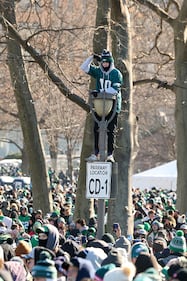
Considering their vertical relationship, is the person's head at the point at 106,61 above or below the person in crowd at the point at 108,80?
above

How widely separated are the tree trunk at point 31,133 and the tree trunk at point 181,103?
4961mm

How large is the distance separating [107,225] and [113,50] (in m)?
3.69

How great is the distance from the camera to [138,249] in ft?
35.4

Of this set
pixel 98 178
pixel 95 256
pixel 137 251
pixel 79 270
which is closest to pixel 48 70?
pixel 98 178

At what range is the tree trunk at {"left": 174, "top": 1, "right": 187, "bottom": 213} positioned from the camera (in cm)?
2684

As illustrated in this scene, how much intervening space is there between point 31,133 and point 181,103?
5.61m

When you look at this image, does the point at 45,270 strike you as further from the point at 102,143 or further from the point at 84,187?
the point at 84,187

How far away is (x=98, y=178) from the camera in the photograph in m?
13.3

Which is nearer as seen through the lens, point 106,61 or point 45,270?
point 45,270

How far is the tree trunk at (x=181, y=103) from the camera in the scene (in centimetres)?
2684

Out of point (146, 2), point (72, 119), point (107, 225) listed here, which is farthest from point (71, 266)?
point (72, 119)

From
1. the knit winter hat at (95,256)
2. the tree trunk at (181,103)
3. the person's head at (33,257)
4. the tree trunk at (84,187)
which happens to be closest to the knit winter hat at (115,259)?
the knit winter hat at (95,256)

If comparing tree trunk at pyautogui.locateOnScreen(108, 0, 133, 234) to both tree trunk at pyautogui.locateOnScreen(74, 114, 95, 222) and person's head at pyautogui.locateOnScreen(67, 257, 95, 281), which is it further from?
person's head at pyautogui.locateOnScreen(67, 257, 95, 281)

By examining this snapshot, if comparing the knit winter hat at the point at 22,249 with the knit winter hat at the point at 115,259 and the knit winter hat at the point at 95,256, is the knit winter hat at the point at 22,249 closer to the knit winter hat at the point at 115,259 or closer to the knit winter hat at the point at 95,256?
the knit winter hat at the point at 95,256
